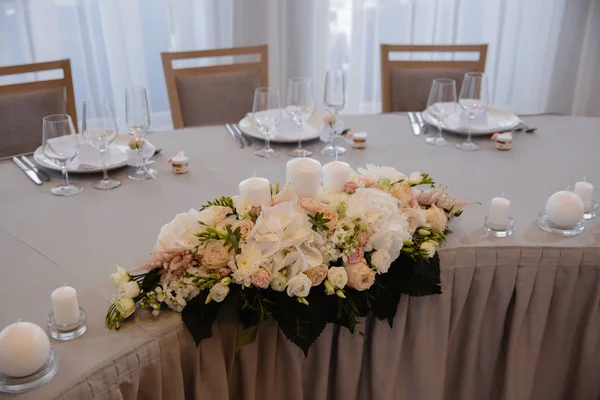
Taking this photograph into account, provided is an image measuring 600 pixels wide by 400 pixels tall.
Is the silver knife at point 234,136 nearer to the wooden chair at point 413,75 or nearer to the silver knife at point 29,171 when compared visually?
the silver knife at point 29,171

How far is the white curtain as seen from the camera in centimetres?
319

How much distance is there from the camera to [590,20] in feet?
11.6

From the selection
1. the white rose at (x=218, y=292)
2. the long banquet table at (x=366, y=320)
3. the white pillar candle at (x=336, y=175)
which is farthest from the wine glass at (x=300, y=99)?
the white rose at (x=218, y=292)

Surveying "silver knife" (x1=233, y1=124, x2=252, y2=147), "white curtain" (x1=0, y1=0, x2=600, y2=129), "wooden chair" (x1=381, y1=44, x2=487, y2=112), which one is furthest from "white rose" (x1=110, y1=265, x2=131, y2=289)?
"white curtain" (x1=0, y1=0, x2=600, y2=129)

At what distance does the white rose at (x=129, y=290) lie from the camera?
98 cm

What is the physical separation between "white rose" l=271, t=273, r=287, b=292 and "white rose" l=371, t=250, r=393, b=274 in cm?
17

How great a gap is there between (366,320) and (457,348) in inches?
11.0

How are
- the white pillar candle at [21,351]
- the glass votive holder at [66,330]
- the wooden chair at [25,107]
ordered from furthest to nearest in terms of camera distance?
the wooden chair at [25,107]
the glass votive holder at [66,330]
the white pillar candle at [21,351]

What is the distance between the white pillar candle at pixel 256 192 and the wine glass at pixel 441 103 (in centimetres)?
81

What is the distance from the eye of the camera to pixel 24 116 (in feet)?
6.70

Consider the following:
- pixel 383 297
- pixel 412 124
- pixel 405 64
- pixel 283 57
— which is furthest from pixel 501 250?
pixel 283 57

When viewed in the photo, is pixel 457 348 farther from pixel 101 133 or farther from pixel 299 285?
pixel 101 133

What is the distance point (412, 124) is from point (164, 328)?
4.06 feet

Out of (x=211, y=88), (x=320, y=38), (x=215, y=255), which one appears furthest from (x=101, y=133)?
(x=320, y=38)
